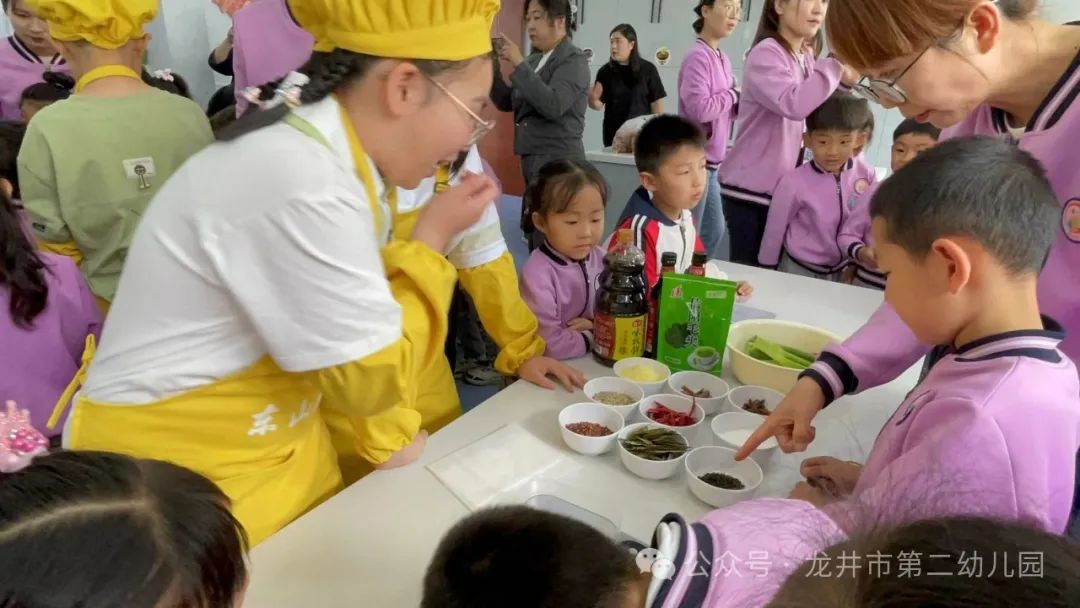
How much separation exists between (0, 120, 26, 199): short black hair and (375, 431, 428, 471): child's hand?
1375mm

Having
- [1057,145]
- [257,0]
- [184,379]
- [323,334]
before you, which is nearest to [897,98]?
[1057,145]

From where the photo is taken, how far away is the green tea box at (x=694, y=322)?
1.36 m

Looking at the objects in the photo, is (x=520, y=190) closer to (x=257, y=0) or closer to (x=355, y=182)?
(x=257, y=0)

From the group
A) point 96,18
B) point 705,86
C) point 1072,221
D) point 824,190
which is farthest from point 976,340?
point 705,86

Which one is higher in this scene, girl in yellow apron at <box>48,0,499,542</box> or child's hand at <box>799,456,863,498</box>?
girl in yellow apron at <box>48,0,499,542</box>

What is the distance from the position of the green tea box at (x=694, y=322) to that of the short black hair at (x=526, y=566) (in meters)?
0.74

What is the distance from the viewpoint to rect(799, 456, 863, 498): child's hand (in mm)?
1027

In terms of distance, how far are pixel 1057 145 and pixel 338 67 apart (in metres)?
0.96

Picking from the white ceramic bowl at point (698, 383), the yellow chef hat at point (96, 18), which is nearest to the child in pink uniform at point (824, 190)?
the white ceramic bowl at point (698, 383)

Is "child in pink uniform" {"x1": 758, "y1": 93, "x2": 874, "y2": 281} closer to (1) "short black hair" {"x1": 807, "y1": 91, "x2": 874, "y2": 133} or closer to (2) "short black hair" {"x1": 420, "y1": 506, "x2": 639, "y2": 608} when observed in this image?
(1) "short black hair" {"x1": 807, "y1": 91, "x2": 874, "y2": 133}

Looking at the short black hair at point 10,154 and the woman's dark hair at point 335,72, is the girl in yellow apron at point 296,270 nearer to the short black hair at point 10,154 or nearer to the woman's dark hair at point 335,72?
the woman's dark hair at point 335,72

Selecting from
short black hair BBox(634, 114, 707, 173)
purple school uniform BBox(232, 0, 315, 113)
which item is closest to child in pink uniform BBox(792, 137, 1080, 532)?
short black hair BBox(634, 114, 707, 173)

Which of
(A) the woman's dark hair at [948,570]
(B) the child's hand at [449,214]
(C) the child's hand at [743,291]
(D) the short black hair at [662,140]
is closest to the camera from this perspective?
(A) the woman's dark hair at [948,570]

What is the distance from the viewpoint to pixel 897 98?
107cm
